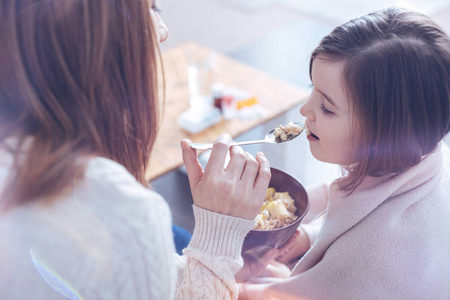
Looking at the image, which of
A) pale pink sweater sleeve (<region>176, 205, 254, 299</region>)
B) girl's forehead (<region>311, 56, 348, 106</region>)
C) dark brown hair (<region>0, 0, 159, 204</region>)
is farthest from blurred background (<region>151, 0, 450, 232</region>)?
dark brown hair (<region>0, 0, 159, 204</region>)

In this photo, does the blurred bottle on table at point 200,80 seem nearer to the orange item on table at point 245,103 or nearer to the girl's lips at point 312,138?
the orange item on table at point 245,103

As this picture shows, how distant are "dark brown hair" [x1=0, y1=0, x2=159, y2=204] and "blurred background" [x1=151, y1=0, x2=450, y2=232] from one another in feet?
2.65

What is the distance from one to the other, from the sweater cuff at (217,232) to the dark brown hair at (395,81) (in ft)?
1.01

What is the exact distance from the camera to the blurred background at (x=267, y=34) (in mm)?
1611

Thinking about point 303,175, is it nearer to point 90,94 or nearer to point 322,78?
point 322,78

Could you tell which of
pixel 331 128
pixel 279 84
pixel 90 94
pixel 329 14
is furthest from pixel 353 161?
pixel 329 14

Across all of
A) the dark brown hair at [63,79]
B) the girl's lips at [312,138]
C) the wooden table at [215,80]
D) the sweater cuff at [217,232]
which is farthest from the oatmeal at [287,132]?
the wooden table at [215,80]

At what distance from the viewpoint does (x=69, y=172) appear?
0.66 metres

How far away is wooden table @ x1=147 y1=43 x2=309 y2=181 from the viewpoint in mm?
1593

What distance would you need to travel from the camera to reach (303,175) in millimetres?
1577

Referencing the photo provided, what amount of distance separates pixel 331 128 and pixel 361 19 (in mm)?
225

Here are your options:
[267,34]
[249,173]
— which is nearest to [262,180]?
[249,173]

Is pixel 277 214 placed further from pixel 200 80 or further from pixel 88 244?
pixel 200 80

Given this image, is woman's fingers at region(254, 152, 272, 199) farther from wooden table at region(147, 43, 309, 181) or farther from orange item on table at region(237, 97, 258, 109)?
orange item on table at region(237, 97, 258, 109)
